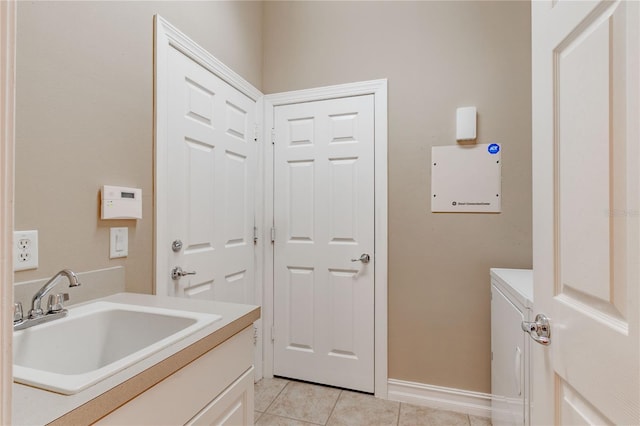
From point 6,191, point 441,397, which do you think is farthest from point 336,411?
point 6,191

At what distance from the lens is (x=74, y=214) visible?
3.59 ft

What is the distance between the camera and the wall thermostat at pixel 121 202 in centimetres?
119

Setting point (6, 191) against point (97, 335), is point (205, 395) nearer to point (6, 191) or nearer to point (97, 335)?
point (97, 335)

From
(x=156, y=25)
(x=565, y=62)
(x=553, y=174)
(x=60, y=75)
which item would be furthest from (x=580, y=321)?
(x=156, y=25)

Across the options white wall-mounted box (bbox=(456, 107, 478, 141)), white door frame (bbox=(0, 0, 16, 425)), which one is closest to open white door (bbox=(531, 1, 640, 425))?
white door frame (bbox=(0, 0, 16, 425))

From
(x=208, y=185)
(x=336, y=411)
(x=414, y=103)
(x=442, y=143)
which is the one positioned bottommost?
(x=336, y=411)

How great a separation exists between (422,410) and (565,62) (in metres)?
2.03

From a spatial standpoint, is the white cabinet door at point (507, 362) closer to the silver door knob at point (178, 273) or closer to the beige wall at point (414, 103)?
the beige wall at point (414, 103)

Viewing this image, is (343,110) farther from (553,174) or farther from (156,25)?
(553,174)

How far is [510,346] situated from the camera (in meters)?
1.41

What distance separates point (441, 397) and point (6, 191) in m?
2.36

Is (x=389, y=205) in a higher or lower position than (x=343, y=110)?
lower

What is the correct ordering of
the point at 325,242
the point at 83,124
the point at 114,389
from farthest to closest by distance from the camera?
the point at 325,242 < the point at 83,124 < the point at 114,389

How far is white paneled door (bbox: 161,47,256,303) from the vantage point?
5.07 ft
